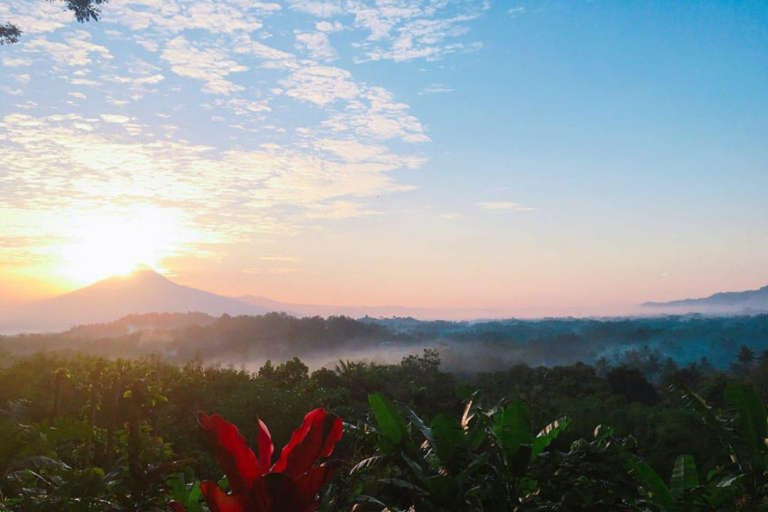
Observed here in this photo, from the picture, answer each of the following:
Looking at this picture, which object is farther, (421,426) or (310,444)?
(421,426)

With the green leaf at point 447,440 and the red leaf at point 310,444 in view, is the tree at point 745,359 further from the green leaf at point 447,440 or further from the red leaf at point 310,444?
the red leaf at point 310,444

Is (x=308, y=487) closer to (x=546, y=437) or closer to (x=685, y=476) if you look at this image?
(x=546, y=437)

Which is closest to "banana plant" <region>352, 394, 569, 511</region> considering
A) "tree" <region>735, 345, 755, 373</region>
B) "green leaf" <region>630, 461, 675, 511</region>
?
"green leaf" <region>630, 461, 675, 511</region>

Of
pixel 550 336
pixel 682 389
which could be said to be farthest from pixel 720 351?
pixel 682 389

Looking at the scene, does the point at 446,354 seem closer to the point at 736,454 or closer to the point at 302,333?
the point at 302,333

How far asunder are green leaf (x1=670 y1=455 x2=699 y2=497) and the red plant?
2.14 metres

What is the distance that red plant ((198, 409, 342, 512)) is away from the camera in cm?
179

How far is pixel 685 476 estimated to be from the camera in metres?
3.26

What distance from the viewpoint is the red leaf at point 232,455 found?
1.83m

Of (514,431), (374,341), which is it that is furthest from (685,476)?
(374,341)

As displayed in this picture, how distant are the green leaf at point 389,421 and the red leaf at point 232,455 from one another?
4.77 ft

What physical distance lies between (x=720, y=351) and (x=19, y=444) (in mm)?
132930

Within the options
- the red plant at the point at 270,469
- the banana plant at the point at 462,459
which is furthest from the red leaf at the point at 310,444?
the banana plant at the point at 462,459

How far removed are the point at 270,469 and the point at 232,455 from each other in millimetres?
138
